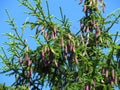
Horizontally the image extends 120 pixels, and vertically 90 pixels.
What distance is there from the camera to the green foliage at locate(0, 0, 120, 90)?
845cm

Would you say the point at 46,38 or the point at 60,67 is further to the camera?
the point at 60,67

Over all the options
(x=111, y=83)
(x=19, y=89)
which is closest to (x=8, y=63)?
(x=19, y=89)

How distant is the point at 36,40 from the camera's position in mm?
8453

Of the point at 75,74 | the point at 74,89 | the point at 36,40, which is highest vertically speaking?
the point at 36,40

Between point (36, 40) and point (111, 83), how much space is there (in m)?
2.30

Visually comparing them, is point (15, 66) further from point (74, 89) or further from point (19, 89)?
point (74, 89)

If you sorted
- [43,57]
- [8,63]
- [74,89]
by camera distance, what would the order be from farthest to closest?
[8,63] → [43,57] → [74,89]

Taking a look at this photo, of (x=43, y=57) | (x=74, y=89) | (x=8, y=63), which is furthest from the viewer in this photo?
(x=8, y=63)

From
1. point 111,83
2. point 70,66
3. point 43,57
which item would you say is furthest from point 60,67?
point 111,83

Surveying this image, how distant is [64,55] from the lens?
8727mm

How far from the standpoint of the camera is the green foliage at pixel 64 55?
8.45 m

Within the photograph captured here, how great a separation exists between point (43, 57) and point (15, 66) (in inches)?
47.5

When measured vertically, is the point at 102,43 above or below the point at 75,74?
above

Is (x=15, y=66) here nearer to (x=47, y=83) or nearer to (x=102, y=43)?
(x=47, y=83)
